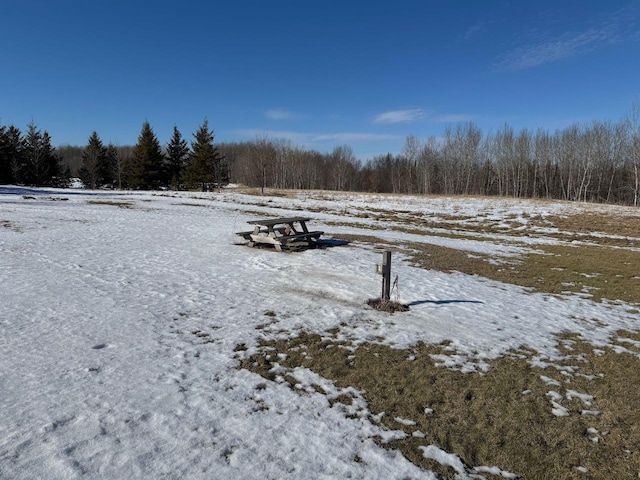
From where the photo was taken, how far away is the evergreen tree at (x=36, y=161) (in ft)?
153

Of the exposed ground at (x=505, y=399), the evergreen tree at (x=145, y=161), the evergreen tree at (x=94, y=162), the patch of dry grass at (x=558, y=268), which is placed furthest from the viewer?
the evergreen tree at (x=94, y=162)

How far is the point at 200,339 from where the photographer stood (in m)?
5.93

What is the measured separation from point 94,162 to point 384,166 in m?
73.6

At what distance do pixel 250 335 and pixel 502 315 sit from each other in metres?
5.04

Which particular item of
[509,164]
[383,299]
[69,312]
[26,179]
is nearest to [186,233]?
[69,312]

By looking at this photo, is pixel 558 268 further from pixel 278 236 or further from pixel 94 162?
pixel 94 162

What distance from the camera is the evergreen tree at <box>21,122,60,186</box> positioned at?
1838 inches

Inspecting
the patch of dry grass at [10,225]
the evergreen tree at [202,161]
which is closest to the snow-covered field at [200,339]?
the patch of dry grass at [10,225]

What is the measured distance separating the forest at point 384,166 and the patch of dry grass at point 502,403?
43.1m

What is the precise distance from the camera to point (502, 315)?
7.60 metres

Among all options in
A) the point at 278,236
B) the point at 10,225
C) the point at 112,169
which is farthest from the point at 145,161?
the point at 278,236

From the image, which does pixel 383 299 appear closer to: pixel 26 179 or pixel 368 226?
pixel 368 226

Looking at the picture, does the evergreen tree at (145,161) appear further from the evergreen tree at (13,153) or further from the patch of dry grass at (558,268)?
the patch of dry grass at (558,268)

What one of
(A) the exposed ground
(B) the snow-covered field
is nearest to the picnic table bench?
(B) the snow-covered field
